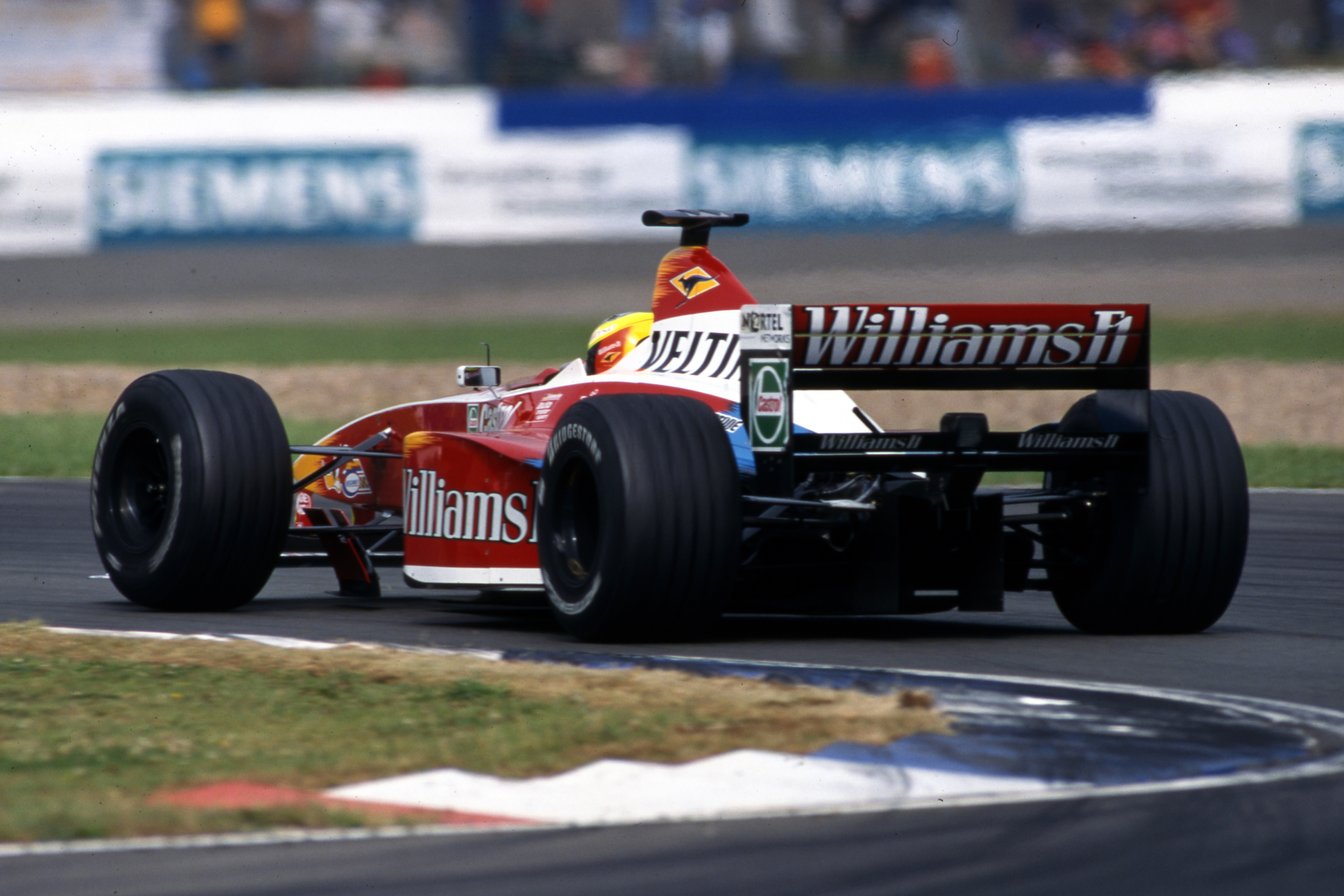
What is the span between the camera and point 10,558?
388 inches

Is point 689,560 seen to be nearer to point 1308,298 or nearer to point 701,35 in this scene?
point 1308,298

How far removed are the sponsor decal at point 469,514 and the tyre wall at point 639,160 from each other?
15069mm

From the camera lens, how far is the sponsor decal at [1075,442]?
6.86 metres

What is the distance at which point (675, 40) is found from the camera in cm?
2623

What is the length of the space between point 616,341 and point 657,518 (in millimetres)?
2062

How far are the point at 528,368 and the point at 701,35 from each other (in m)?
8.02

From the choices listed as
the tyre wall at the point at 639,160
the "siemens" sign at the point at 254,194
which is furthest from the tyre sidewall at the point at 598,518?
the "siemens" sign at the point at 254,194

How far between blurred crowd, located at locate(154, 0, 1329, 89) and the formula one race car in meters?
17.4

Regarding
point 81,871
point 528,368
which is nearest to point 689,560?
point 81,871

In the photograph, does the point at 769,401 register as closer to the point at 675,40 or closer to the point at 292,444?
the point at 292,444

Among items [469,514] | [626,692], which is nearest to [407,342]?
[469,514]

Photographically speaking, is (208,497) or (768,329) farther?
(208,497)

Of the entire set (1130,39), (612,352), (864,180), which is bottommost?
(612,352)

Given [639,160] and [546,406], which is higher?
[639,160]
